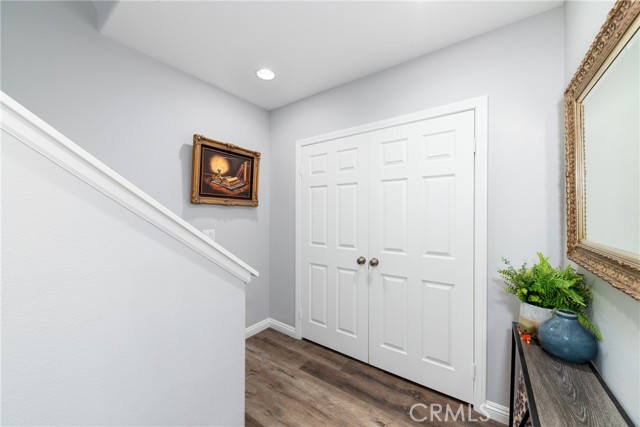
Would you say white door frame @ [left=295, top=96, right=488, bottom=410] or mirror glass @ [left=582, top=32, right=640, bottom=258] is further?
white door frame @ [left=295, top=96, right=488, bottom=410]

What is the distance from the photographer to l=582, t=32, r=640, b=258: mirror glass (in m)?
0.72

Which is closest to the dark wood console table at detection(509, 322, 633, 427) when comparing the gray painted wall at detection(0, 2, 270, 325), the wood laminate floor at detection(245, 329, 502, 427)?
the wood laminate floor at detection(245, 329, 502, 427)

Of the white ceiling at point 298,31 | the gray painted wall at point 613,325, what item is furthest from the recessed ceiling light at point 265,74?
the gray painted wall at point 613,325

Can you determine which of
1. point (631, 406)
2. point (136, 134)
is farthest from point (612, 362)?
point (136, 134)

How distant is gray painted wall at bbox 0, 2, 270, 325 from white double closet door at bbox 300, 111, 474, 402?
790 mm

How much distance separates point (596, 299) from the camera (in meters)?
1.03

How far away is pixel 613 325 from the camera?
2.88 feet

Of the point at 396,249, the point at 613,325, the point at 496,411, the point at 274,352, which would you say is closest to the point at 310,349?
the point at 274,352

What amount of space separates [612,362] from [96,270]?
1788mm

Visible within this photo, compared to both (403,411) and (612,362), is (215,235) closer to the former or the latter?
(403,411)

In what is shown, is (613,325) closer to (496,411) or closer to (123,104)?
(496,411)

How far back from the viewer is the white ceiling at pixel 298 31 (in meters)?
1.43

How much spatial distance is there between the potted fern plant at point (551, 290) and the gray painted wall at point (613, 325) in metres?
0.05

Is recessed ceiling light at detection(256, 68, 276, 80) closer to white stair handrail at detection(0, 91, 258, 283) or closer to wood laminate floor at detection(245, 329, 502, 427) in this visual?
white stair handrail at detection(0, 91, 258, 283)
